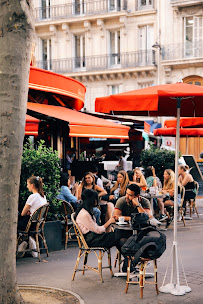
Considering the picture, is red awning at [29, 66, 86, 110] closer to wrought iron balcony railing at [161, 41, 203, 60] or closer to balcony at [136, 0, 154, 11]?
wrought iron balcony railing at [161, 41, 203, 60]

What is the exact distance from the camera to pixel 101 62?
2886 cm

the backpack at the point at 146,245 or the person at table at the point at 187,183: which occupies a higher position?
the person at table at the point at 187,183

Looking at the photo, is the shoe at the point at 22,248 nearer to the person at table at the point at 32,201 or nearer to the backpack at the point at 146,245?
the person at table at the point at 32,201

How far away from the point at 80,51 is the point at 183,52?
23.2ft

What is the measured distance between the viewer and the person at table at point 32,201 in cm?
763

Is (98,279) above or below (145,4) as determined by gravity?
below

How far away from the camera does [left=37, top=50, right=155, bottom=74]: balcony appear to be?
28.0m

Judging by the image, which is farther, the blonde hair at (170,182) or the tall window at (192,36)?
the tall window at (192,36)

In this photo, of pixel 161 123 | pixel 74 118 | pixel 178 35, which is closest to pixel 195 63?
pixel 178 35

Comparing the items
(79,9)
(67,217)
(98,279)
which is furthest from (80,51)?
(98,279)

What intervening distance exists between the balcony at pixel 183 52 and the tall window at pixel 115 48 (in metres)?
3.12

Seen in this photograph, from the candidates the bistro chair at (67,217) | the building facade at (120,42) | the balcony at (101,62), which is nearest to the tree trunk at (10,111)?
the bistro chair at (67,217)

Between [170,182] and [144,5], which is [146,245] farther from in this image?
[144,5]

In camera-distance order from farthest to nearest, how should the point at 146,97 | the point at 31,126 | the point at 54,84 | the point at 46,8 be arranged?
the point at 46,8 → the point at 54,84 → the point at 31,126 → the point at 146,97
